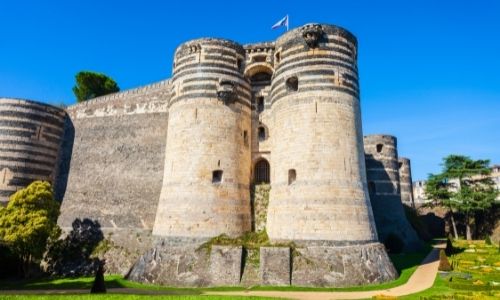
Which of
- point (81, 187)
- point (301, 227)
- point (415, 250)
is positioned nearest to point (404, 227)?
point (415, 250)

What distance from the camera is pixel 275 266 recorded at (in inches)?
826

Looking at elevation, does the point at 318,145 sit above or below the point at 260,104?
below

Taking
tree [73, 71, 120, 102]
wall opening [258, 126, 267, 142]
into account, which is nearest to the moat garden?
wall opening [258, 126, 267, 142]

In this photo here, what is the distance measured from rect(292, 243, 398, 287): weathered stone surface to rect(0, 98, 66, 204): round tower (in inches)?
985

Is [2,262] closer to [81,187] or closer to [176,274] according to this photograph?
[81,187]

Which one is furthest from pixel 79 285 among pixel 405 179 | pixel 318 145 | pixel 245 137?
pixel 405 179

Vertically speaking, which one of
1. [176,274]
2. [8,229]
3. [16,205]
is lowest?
[176,274]

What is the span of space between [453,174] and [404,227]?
56.8 feet

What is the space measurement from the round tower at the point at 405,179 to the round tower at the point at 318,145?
2852 cm

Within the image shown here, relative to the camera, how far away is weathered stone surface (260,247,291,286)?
20516mm

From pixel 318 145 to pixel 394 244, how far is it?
18.1m

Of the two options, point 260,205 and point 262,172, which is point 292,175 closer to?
point 260,205

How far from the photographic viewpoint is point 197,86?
1040 inches

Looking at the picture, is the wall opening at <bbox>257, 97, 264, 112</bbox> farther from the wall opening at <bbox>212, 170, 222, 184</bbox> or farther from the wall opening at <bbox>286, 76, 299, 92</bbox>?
the wall opening at <bbox>212, 170, 222, 184</bbox>
